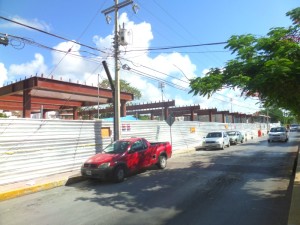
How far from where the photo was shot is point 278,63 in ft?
27.1

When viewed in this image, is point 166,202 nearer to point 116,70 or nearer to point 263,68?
point 263,68

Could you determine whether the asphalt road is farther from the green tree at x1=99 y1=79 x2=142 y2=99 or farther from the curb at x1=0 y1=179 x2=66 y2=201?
the green tree at x1=99 y1=79 x2=142 y2=99

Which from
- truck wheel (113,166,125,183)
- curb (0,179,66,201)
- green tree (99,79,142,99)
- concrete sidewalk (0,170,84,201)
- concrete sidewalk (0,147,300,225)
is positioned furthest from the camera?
green tree (99,79,142,99)

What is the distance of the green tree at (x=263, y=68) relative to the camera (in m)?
8.38

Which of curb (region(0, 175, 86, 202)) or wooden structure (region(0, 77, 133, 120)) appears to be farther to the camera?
wooden structure (region(0, 77, 133, 120))

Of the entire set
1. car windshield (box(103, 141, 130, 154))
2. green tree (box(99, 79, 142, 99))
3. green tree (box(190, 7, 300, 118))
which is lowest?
car windshield (box(103, 141, 130, 154))

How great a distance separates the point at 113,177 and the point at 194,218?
540cm

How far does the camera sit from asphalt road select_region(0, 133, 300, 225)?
7080mm

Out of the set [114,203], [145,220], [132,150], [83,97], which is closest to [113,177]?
[132,150]

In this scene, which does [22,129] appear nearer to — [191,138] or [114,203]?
[114,203]

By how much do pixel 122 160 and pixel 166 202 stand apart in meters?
4.31

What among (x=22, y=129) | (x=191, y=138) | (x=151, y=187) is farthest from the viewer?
(x=191, y=138)

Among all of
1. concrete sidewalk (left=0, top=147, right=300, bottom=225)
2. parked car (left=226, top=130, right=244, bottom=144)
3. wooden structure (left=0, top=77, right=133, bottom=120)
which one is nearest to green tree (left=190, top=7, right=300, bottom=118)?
concrete sidewalk (left=0, top=147, right=300, bottom=225)

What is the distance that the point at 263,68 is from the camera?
878cm
